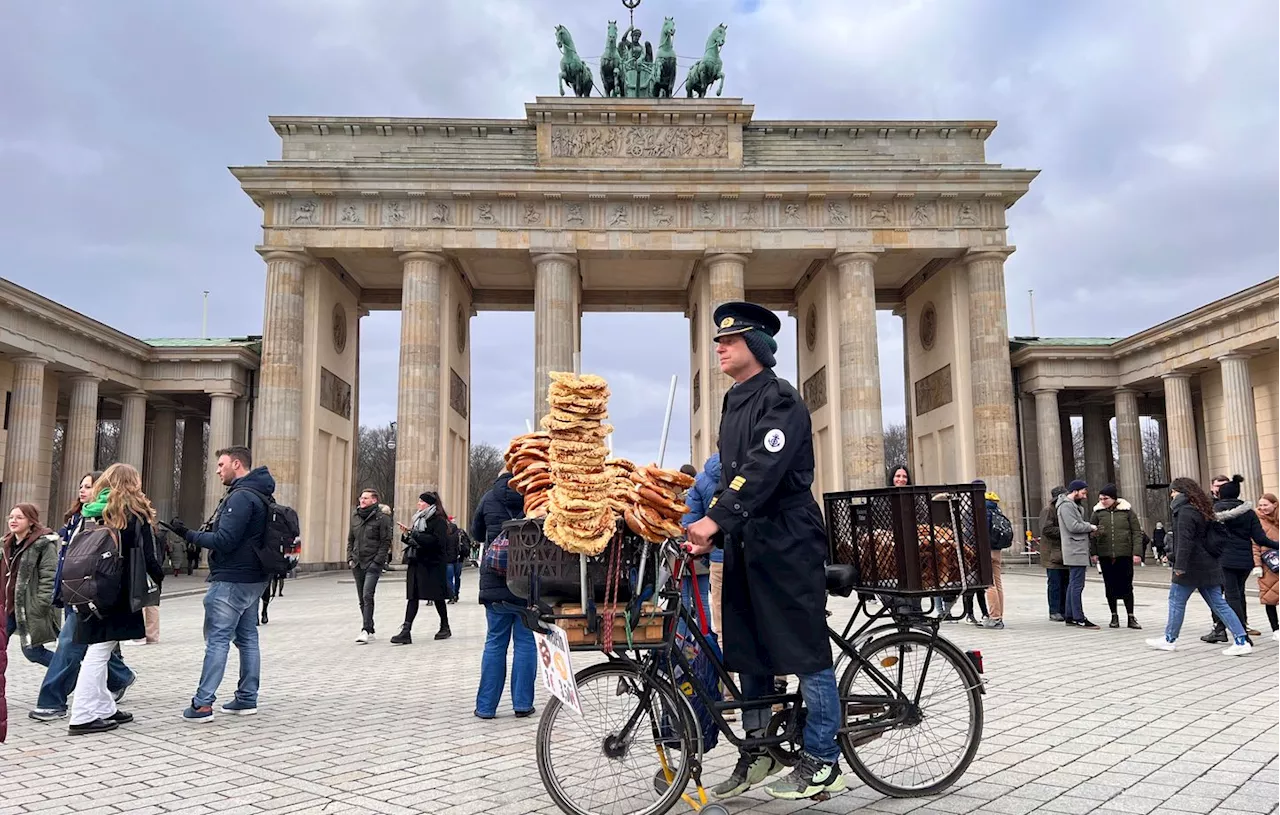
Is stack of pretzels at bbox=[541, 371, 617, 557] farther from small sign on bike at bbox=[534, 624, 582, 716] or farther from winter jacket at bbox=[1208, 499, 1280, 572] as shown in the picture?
winter jacket at bbox=[1208, 499, 1280, 572]

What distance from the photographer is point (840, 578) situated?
13.7ft

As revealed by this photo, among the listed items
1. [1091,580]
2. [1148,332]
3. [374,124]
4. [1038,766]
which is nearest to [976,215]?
[1148,332]

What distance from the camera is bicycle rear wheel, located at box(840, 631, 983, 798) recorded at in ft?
14.2

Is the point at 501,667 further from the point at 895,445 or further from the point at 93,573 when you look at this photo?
the point at 895,445

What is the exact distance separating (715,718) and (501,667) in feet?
9.69

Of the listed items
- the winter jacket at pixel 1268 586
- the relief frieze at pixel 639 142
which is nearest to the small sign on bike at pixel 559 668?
the winter jacket at pixel 1268 586

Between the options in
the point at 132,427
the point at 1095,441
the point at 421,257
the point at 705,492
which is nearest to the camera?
the point at 705,492

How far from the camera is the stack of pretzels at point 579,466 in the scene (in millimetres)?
3688

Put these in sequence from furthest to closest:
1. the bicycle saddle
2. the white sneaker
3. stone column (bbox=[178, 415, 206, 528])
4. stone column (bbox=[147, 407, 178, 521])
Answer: stone column (bbox=[178, 415, 206, 528]) → stone column (bbox=[147, 407, 178, 521]) → the white sneaker → the bicycle saddle

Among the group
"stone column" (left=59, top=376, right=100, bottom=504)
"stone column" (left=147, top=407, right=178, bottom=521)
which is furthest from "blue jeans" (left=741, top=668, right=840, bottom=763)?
"stone column" (left=147, top=407, right=178, bottom=521)

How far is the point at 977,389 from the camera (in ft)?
109

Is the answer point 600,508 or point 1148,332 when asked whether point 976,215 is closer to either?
point 1148,332

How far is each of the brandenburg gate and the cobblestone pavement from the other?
23305 mm

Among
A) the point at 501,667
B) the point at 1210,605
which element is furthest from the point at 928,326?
the point at 501,667
